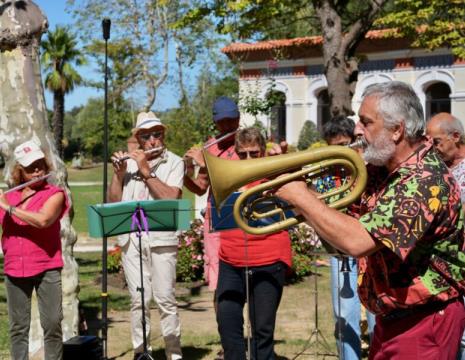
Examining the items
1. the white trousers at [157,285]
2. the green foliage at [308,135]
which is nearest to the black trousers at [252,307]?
the white trousers at [157,285]

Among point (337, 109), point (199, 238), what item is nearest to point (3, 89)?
point (199, 238)

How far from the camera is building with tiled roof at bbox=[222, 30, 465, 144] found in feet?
93.2

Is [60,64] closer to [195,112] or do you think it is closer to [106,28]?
[195,112]

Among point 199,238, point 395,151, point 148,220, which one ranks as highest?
point 395,151

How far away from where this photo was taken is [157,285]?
246 inches

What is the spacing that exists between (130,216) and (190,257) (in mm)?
4718

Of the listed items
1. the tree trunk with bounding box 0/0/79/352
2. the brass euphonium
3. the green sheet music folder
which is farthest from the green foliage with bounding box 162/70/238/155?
→ the brass euphonium

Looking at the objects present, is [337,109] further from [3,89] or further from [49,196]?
[49,196]

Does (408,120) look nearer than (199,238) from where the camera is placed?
Yes

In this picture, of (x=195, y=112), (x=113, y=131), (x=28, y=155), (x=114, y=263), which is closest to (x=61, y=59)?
(x=113, y=131)

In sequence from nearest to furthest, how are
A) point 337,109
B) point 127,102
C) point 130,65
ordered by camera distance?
point 337,109 < point 130,65 < point 127,102

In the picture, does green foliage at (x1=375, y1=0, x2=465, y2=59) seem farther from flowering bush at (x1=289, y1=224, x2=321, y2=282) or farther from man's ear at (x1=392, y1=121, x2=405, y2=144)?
man's ear at (x1=392, y1=121, x2=405, y2=144)

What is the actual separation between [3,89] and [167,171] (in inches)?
66.4

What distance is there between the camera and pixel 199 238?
1048cm
